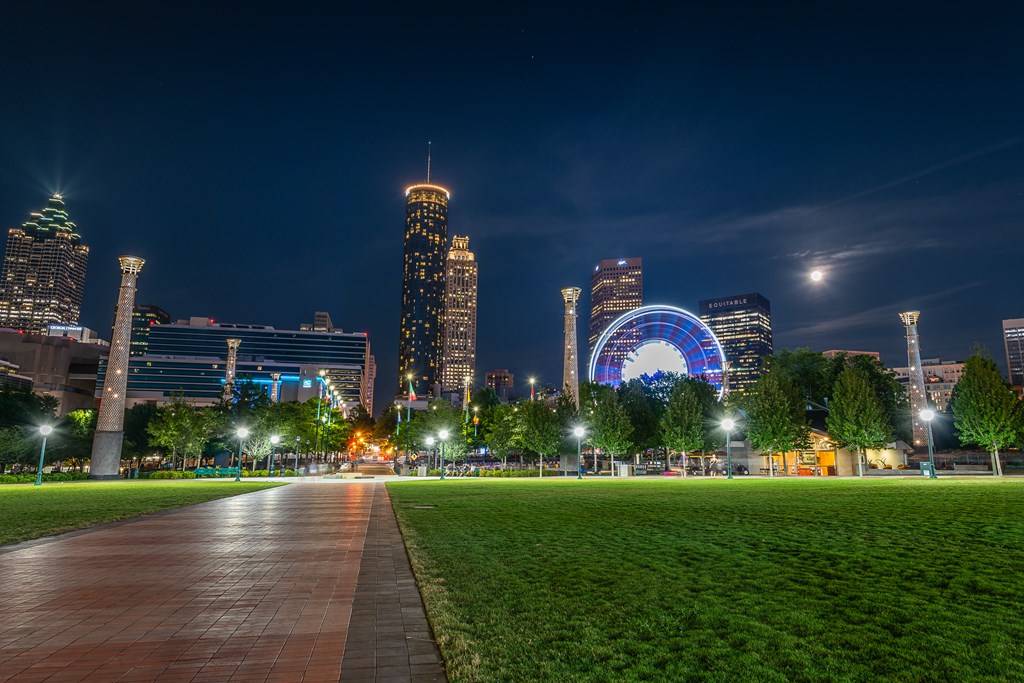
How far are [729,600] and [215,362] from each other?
181758 mm

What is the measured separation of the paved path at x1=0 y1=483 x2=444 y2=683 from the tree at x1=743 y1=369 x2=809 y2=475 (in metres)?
53.6

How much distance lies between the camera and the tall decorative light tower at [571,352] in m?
76.1

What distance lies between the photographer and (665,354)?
3898 inches

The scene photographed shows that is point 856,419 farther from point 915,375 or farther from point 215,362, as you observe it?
point 215,362

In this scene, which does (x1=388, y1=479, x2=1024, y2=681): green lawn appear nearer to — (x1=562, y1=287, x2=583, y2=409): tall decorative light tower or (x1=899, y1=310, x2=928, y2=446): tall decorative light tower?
(x1=562, y1=287, x2=583, y2=409): tall decorative light tower

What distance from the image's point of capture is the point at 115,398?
62.7m

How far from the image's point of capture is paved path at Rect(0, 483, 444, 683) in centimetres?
511

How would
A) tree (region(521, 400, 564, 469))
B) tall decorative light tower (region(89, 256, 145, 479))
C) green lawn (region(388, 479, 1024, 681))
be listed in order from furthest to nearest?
tree (region(521, 400, 564, 469)), tall decorative light tower (region(89, 256, 145, 479)), green lawn (region(388, 479, 1024, 681))

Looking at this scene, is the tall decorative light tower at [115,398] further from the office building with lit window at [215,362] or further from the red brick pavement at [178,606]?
the office building with lit window at [215,362]

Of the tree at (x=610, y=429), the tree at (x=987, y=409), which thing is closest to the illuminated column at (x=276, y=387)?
the tree at (x=610, y=429)

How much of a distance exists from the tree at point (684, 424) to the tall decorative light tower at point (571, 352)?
1188 centimetres

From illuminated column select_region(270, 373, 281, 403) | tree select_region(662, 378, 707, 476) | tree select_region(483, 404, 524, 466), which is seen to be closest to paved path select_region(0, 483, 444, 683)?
tree select_region(483, 404, 524, 466)

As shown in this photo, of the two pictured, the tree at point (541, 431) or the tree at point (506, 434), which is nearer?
the tree at point (541, 431)

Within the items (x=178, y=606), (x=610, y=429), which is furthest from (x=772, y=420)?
(x=178, y=606)
